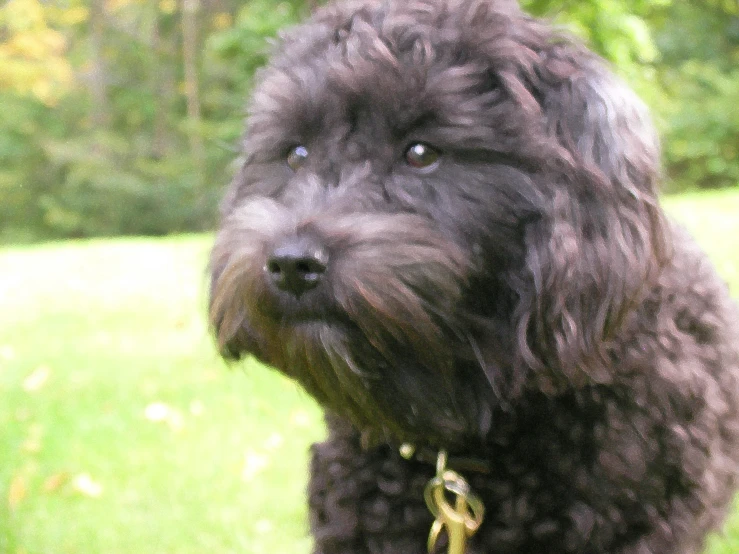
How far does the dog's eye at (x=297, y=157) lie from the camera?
212 cm

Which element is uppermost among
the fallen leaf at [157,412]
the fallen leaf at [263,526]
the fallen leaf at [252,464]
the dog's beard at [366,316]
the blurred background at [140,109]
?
the dog's beard at [366,316]

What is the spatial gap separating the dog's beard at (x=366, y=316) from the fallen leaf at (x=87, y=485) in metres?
2.13

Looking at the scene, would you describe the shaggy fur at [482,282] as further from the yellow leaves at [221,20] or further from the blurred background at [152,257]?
the yellow leaves at [221,20]

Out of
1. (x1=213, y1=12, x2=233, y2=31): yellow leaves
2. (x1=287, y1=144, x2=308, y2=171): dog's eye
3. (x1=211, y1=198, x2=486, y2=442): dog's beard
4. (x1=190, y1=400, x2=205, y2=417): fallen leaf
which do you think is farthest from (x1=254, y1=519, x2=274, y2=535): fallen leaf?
(x1=213, y1=12, x2=233, y2=31): yellow leaves

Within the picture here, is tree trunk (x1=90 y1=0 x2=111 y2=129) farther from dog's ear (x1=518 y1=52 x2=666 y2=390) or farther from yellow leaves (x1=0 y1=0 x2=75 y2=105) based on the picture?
dog's ear (x1=518 y1=52 x2=666 y2=390)

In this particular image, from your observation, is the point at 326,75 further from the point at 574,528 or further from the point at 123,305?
the point at 123,305

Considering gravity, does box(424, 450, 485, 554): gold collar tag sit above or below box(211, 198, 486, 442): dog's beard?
below

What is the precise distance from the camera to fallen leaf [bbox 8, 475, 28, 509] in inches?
143

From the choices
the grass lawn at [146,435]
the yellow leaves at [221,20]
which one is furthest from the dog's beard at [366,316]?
the yellow leaves at [221,20]

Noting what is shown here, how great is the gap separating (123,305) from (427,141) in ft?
20.3

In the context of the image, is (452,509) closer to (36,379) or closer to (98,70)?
(36,379)

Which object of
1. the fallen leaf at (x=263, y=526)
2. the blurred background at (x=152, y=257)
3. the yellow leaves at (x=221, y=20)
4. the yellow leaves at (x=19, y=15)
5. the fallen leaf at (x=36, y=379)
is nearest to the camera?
the fallen leaf at (x=263, y=526)

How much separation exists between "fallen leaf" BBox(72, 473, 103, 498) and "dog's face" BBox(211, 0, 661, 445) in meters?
2.17

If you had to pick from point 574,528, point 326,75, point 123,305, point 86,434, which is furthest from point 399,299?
point 123,305
